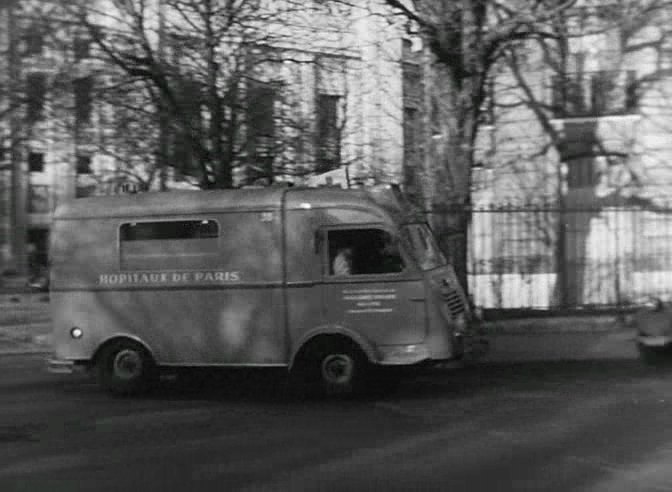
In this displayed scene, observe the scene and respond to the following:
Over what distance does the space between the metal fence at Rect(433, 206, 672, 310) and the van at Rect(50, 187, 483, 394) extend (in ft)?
23.6

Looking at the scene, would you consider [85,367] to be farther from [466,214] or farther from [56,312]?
[466,214]

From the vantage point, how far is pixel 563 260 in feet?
64.2

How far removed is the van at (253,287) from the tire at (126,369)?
0.02 metres

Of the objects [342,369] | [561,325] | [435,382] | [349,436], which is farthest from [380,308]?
[561,325]

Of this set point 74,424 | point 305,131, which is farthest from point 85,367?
point 305,131

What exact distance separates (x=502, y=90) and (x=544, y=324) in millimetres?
7556

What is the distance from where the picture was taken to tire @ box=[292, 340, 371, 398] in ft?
36.9

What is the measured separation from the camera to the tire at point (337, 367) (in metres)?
11.2

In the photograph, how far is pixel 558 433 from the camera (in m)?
9.15

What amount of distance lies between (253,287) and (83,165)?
849cm

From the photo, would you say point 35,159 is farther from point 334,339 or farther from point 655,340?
point 655,340

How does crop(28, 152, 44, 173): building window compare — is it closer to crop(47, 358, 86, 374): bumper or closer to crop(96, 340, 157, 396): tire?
crop(47, 358, 86, 374): bumper

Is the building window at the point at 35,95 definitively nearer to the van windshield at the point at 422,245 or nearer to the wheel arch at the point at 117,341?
the wheel arch at the point at 117,341

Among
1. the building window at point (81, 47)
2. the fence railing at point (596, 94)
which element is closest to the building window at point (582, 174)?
the fence railing at point (596, 94)
